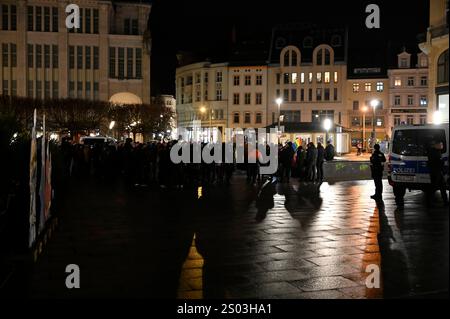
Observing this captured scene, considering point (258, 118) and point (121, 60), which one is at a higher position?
point (121, 60)

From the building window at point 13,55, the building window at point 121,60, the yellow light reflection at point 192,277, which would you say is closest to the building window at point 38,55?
the building window at point 13,55

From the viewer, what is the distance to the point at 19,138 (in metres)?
11.8

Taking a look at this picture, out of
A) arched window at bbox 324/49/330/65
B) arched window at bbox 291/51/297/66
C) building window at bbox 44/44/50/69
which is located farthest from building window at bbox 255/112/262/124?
building window at bbox 44/44/50/69

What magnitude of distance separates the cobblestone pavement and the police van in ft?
2.30

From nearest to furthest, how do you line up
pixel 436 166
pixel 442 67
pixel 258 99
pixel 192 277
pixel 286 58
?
pixel 192 277 < pixel 436 166 < pixel 442 67 < pixel 286 58 < pixel 258 99

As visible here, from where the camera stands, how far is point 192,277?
7.27 m

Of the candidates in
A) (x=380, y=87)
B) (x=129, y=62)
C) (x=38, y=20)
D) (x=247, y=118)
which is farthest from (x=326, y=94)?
(x=38, y=20)

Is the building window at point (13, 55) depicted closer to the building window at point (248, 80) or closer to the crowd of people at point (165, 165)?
the building window at point (248, 80)

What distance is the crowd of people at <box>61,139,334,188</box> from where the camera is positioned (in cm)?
2112

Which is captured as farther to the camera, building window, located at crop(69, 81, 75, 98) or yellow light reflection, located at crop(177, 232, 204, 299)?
building window, located at crop(69, 81, 75, 98)

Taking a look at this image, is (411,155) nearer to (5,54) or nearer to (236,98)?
(5,54)

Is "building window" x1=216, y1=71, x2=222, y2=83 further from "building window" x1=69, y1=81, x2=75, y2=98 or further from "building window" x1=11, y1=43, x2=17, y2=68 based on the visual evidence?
"building window" x1=11, y1=43, x2=17, y2=68

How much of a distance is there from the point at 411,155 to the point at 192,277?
396 inches

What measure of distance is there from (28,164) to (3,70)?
6072cm
